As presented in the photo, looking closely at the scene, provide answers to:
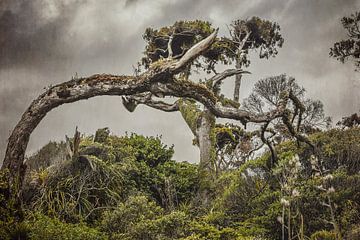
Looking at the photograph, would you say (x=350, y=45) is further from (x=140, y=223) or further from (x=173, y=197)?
(x=140, y=223)

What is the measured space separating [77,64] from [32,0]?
6.69 feet

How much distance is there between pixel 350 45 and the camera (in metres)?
13.1

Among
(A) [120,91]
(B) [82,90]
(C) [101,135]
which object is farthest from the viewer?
(C) [101,135]

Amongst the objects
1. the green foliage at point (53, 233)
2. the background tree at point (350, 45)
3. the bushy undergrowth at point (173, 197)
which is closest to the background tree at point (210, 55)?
the bushy undergrowth at point (173, 197)

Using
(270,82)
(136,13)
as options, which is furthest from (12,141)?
(270,82)

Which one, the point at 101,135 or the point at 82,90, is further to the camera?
the point at 101,135

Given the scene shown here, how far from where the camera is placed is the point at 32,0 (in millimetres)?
9500

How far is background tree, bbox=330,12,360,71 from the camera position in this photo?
42.2 feet

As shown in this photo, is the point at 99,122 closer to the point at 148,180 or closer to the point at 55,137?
the point at 55,137

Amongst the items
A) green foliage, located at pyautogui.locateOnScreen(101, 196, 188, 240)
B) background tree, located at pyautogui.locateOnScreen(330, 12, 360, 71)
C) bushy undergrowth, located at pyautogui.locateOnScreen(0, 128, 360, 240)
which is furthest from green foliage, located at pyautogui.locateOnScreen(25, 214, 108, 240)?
background tree, located at pyautogui.locateOnScreen(330, 12, 360, 71)

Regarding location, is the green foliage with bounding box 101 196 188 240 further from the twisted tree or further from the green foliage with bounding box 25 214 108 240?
the twisted tree

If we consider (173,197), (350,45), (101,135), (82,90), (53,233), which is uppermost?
(350,45)

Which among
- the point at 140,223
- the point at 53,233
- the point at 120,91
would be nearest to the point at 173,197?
the point at 120,91

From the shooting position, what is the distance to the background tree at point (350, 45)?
12.9 meters
